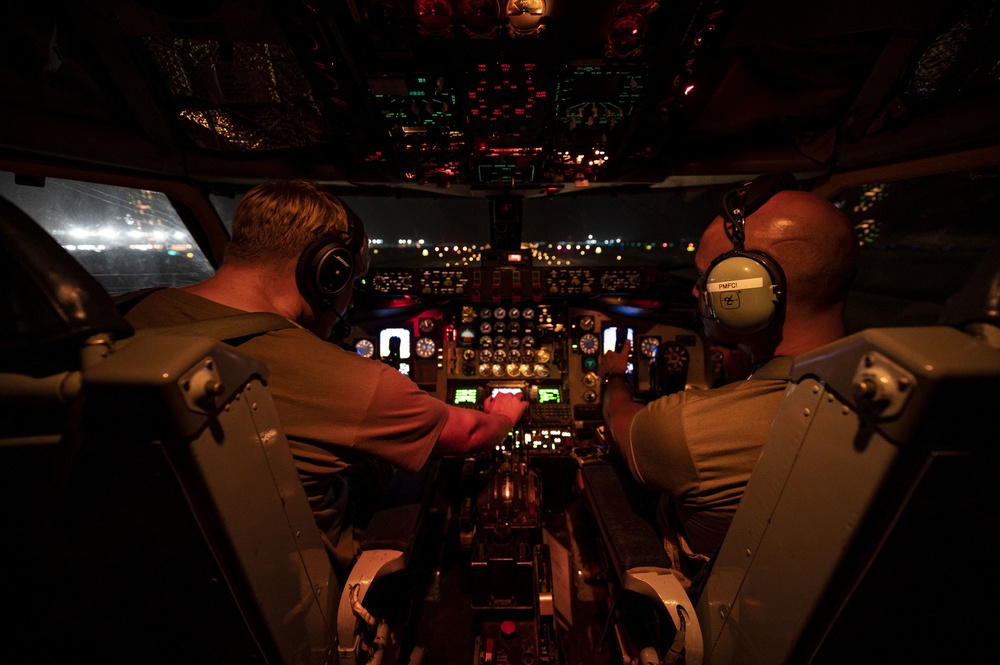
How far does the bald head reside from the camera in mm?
1119

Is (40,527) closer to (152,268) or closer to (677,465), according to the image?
(677,465)

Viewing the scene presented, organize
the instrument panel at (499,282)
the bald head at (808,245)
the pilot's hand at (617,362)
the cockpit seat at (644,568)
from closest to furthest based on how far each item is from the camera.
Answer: the cockpit seat at (644,568) < the bald head at (808,245) < the pilot's hand at (617,362) < the instrument panel at (499,282)

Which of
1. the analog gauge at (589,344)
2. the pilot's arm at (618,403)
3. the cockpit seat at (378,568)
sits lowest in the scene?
the cockpit seat at (378,568)

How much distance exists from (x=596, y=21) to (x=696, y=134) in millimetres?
1204

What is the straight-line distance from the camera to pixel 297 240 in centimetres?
131

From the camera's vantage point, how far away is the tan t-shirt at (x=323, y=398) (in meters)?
1.06

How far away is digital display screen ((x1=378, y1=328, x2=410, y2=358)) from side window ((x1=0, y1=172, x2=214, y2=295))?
141cm

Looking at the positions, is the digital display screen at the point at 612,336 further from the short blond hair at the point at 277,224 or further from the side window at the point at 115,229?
the side window at the point at 115,229

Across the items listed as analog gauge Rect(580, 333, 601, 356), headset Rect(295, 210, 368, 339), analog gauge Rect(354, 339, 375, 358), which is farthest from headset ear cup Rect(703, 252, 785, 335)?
analog gauge Rect(354, 339, 375, 358)

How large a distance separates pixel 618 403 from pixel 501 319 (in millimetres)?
1345

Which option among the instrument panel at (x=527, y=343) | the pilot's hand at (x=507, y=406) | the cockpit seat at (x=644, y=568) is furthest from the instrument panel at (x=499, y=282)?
the cockpit seat at (x=644, y=568)

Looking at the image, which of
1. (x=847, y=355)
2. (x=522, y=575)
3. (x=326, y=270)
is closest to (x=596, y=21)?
(x=326, y=270)

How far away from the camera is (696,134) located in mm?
2404

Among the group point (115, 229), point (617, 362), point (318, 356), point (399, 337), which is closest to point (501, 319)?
point (399, 337)
